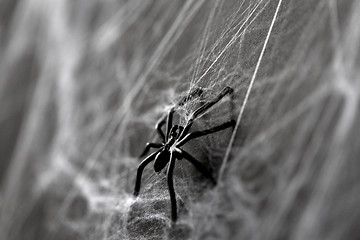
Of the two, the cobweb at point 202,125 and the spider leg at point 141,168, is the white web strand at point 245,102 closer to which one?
the cobweb at point 202,125

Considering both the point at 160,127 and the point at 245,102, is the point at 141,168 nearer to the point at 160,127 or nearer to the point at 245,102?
the point at 160,127

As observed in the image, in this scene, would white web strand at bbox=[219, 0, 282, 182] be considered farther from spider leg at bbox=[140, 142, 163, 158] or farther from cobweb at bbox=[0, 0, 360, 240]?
spider leg at bbox=[140, 142, 163, 158]

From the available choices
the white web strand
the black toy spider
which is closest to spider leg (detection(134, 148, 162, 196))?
the black toy spider

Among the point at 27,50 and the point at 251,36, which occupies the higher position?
the point at 27,50

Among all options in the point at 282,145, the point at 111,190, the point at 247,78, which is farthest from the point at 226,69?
the point at 111,190

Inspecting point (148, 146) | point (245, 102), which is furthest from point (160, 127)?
point (245, 102)

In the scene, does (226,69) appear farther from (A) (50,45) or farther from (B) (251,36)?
(A) (50,45)
